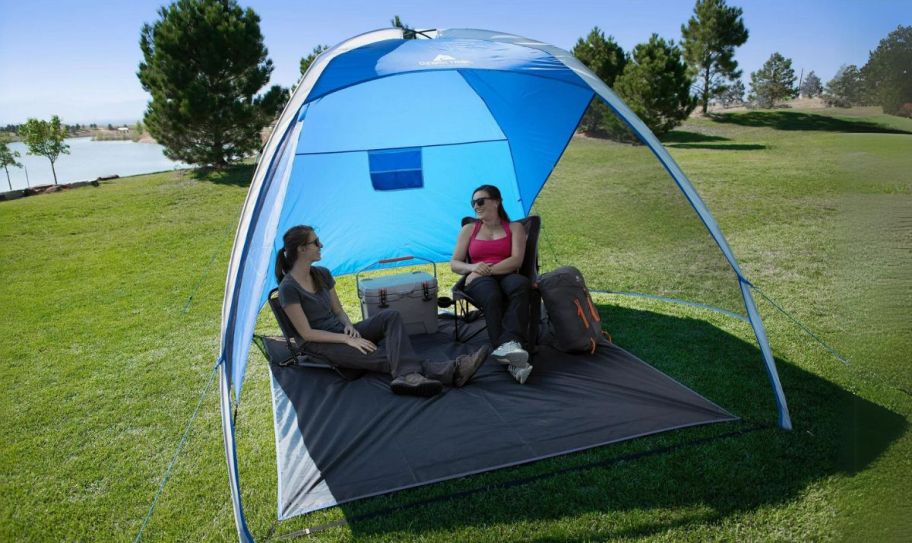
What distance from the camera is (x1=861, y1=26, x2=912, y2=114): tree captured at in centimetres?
45

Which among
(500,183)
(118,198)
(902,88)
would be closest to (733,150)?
(500,183)

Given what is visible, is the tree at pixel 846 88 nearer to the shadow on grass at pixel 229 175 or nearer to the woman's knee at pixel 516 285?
the woman's knee at pixel 516 285

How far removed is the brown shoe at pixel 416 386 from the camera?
3461mm

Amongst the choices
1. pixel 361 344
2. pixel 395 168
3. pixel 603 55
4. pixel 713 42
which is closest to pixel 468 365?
pixel 361 344

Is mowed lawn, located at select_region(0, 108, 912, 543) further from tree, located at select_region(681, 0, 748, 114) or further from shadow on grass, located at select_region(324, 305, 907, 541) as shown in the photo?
tree, located at select_region(681, 0, 748, 114)

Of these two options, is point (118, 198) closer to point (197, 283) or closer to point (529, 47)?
point (197, 283)

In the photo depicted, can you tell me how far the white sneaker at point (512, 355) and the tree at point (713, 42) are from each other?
65.4 feet

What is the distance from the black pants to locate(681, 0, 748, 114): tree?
19.5 metres

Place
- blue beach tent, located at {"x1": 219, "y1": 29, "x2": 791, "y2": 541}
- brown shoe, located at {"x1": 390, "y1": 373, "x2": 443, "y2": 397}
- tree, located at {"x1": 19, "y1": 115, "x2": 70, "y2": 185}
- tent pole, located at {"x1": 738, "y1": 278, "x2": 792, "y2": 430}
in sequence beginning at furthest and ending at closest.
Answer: tree, located at {"x1": 19, "y1": 115, "x2": 70, "y2": 185}
brown shoe, located at {"x1": 390, "y1": 373, "x2": 443, "y2": 397}
blue beach tent, located at {"x1": 219, "y1": 29, "x2": 791, "y2": 541}
tent pole, located at {"x1": 738, "y1": 278, "x2": 792, "y2": 430}

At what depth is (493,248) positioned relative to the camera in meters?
4.49

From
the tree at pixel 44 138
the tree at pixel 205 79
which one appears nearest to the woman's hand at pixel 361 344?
the tree at pixel 205 79

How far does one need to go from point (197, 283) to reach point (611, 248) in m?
4.49

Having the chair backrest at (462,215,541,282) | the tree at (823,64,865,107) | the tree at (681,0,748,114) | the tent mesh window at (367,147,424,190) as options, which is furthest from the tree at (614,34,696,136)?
the tree at (823,64,865,107)

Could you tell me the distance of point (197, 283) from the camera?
6.39 metres
